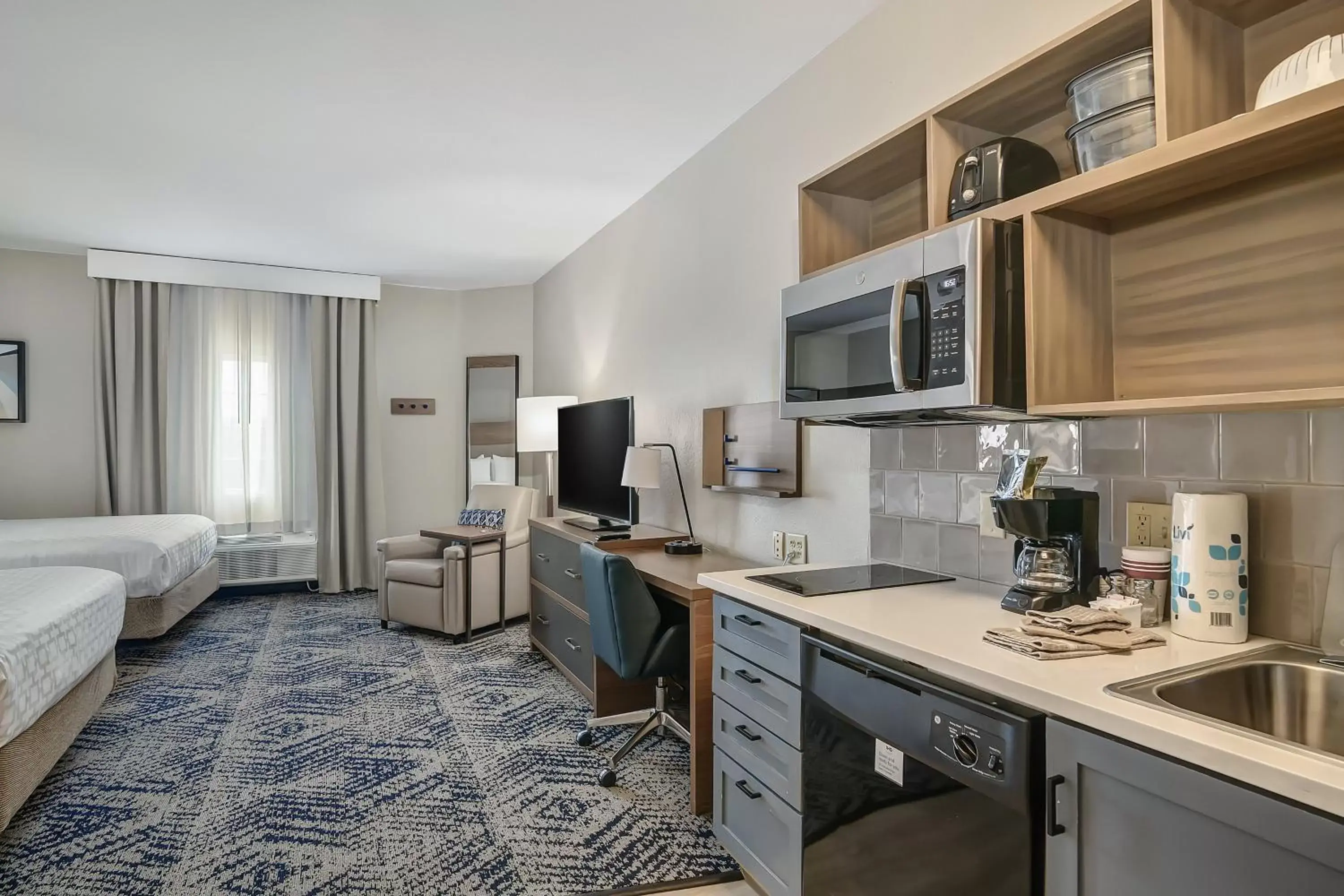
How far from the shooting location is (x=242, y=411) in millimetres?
5676

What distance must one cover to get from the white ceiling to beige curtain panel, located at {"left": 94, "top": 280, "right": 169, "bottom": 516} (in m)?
0.61

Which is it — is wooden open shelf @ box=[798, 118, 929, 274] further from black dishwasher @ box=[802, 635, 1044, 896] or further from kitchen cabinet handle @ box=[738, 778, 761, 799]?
kitchen cabinet handle @ box=[738, 778, 761, 799]

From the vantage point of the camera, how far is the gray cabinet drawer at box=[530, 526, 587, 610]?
11.3 feet

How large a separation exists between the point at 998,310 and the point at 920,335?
174mm

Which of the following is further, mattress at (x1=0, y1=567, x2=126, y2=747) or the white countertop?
mattress at (x1=0, y1=567, x2=126, y2=747)

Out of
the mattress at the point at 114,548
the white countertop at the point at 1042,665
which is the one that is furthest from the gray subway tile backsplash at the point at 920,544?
the mattress at the point at 114,548

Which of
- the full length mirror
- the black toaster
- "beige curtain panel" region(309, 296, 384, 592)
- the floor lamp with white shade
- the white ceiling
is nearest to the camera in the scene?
the black toaster

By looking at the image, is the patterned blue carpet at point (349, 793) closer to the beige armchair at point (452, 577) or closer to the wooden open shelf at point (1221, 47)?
the beige armchair at point (452, 577)

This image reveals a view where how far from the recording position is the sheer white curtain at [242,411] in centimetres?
547

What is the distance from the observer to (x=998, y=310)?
1499 mm

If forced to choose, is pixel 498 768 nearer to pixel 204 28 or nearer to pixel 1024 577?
pixel 1024 577

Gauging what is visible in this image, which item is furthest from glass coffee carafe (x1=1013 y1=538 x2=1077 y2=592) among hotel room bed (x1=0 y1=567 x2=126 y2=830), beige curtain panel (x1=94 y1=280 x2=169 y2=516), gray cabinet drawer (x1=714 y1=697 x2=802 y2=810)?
beige curtain panel (x1=94 y1=280 x2=169 y2=516)

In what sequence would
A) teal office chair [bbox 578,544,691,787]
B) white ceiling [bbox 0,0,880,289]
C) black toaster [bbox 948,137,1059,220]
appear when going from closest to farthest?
black toaster [bbox 948,137,1059,220] → white ceiling [bbox 0,0,880,289] → teal office chair [bbox 578,544,691,787]

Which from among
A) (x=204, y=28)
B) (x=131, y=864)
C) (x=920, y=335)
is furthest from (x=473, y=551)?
(x=920, y=335)
